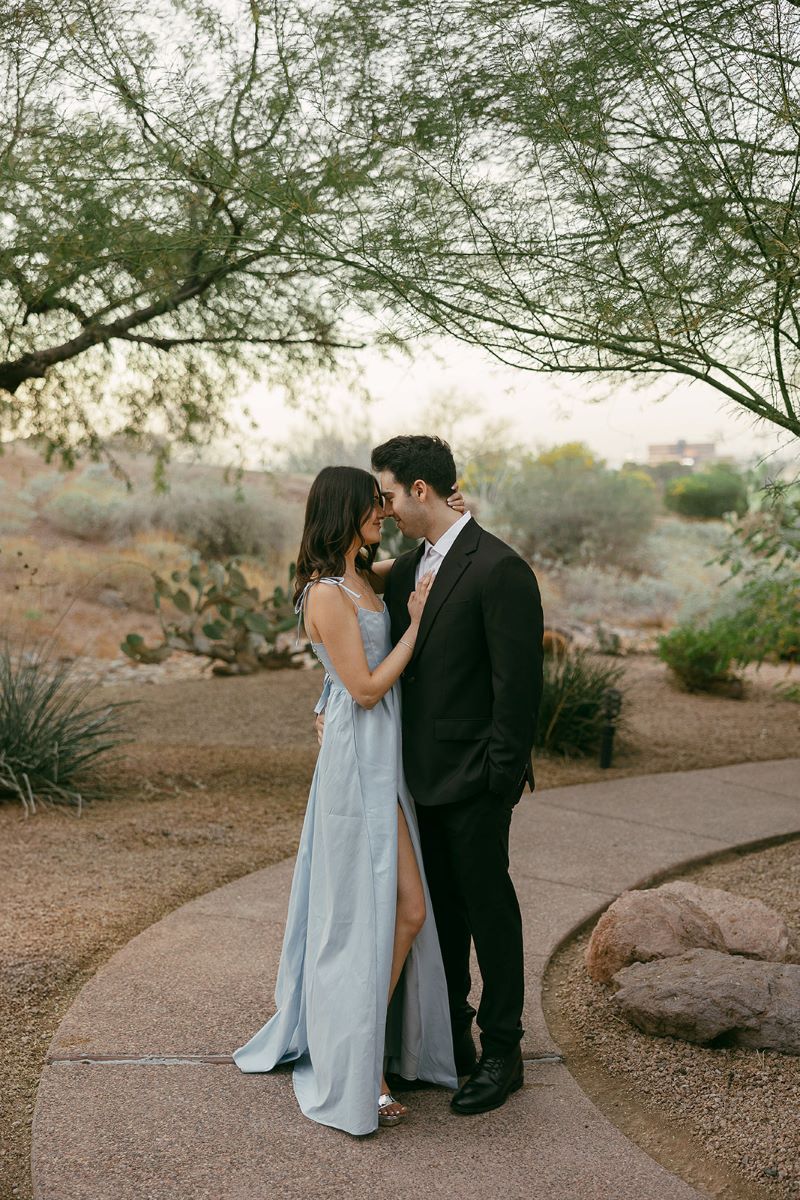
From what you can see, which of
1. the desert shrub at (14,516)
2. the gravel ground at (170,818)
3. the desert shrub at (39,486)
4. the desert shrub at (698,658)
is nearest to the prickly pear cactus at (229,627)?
the gravel ground at (170,818)

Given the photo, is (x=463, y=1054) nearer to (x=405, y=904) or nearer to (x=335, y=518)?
(x=405, y=904)

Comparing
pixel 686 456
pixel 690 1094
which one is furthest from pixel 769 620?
pixel 686 456

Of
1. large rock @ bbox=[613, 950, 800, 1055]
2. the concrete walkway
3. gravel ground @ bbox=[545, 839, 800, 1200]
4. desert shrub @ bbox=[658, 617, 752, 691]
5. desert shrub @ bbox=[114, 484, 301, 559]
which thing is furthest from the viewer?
desert shrub @ bbox=[114, 484, 301, 559]

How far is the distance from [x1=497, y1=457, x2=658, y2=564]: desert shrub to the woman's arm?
63.0 feet

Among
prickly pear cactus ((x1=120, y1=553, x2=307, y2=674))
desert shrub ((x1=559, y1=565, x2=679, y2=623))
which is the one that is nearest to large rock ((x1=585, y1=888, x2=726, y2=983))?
prickly pear cactus ((x1=120, y1=553, x2=307, y2=674))

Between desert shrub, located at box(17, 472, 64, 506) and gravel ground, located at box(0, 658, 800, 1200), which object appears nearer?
gravel ground, located at box(0, 658, 800, 1200)

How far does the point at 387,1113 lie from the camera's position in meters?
3.36

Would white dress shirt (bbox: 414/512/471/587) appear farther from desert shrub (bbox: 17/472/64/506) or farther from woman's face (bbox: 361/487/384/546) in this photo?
desert shrub (bbox: 17/472/64/506)

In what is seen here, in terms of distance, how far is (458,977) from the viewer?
366 centimetres

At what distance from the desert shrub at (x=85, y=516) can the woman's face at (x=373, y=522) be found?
2068cm

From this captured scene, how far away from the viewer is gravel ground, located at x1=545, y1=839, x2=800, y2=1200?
3.17m

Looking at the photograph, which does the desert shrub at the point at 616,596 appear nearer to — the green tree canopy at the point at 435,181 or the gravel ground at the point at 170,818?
the gravel ground at the point at 170,818

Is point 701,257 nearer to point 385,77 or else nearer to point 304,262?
point 385,77

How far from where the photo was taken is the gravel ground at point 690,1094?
3.17 metres
